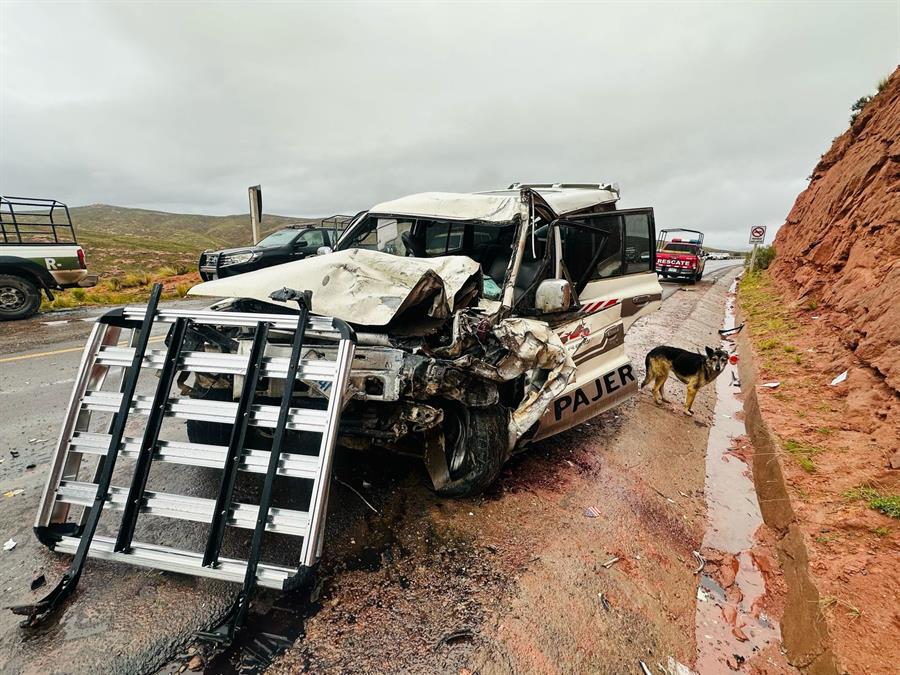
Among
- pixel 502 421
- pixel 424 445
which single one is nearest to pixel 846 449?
pixel 502 421

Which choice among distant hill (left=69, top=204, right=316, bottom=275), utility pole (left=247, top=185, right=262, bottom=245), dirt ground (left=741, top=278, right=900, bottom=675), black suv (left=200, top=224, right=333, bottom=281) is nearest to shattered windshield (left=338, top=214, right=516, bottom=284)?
dirt ground (left=741, top=278, right=900, bottom=675)

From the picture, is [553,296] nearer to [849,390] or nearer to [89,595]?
[89,595]

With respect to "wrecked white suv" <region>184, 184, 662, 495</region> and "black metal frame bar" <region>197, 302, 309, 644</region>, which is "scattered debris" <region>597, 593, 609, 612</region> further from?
"black metal frame bar" <region>197, 302, 309, 644</region>

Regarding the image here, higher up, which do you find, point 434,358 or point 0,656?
point 434,358

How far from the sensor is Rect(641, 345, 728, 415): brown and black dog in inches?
209

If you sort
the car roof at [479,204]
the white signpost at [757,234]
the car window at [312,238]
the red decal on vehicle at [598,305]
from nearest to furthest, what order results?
1. the car roof at [479,204]
2. the red decal on vehicle at [598,305]
3. the car window at [312,238]
4. the white signpost at [757,234]

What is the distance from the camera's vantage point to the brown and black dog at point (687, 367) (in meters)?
5.31

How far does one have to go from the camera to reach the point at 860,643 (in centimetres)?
214

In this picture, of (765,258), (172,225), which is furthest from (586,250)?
(172,225)

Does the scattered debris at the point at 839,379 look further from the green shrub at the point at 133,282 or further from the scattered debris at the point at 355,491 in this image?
the green shrub at the point at 133,282

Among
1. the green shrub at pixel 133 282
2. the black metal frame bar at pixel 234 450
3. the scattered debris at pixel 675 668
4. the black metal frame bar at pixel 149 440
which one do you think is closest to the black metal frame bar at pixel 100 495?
the black metal frame bar at pixel 149 440

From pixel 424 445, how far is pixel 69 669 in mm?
1990

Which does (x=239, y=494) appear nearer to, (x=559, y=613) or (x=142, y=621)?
(x=142, y=621)

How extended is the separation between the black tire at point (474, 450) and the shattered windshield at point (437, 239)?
167 centimetres
